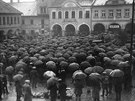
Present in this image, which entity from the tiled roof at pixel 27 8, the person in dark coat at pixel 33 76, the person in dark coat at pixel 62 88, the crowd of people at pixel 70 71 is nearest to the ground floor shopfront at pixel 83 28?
the tiled roof at pixel 27 8

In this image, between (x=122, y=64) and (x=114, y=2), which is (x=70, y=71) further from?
(x=114, y=2)

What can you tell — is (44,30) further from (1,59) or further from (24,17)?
(1,59)

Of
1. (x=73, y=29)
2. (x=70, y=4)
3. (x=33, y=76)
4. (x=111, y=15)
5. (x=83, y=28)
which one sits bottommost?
(x=33, y=76)

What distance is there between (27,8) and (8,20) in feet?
46.2

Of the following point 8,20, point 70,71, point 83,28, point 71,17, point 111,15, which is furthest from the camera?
point 83,28

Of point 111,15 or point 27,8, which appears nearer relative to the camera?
point 111,15

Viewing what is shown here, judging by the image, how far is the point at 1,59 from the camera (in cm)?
2253

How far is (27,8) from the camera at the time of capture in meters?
68.2

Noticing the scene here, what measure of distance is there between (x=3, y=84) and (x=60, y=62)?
4.81 metres

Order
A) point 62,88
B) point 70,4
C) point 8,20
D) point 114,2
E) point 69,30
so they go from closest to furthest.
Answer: point 62,88 < point 114,2 < point 8,20 < point 70,4 < point 69,30

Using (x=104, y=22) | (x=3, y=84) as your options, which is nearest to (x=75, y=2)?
(x=104, y=22)

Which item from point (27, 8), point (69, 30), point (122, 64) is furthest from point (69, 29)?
point (122, 64)

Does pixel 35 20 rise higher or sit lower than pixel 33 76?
higher

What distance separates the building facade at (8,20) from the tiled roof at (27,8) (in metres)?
6.75
